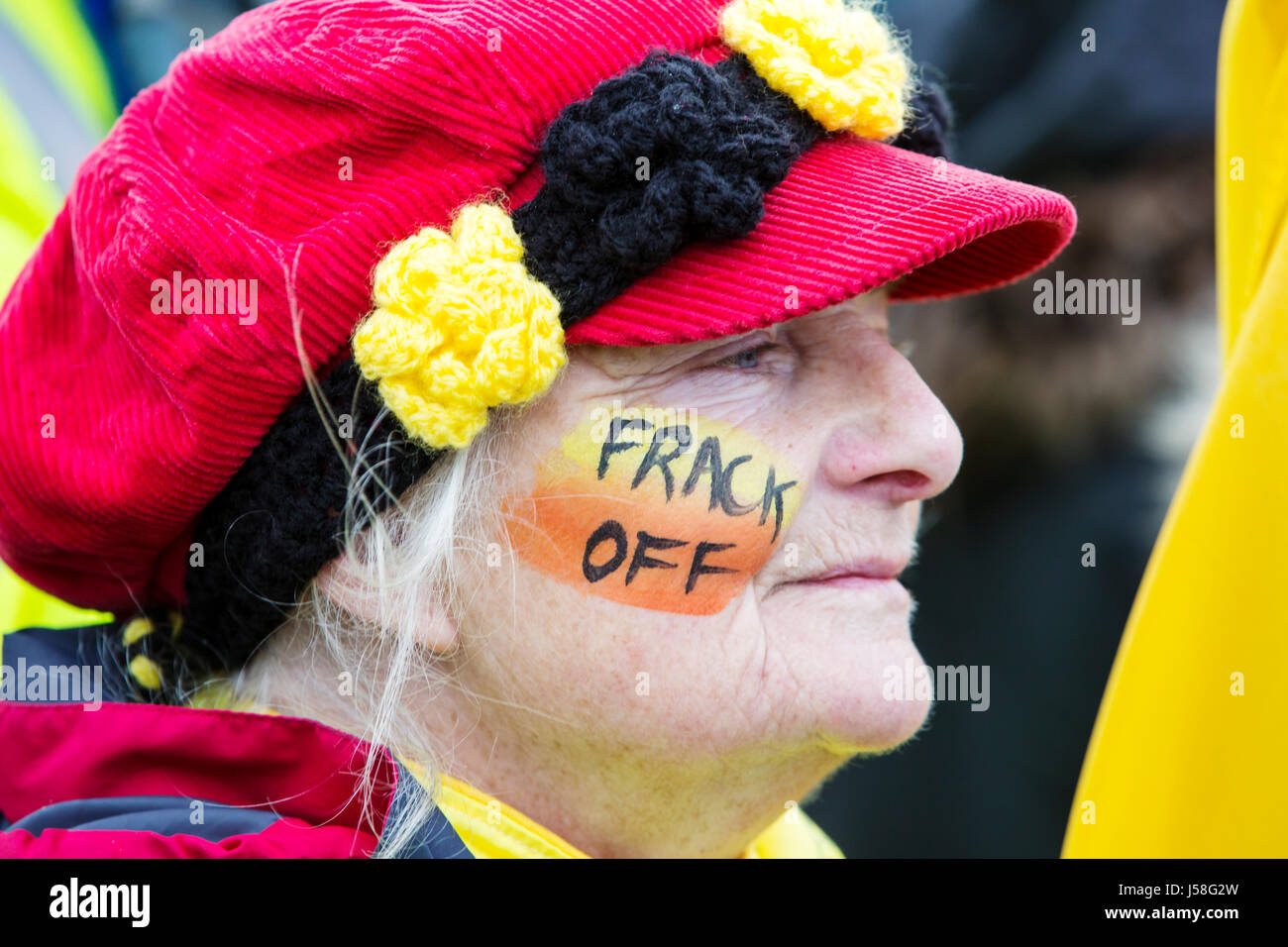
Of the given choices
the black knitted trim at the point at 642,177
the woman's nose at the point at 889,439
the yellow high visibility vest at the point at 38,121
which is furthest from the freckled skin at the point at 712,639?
the yellow high visibility vest at the point at 38,121

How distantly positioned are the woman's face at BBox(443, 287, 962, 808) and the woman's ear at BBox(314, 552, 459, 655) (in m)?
0.03

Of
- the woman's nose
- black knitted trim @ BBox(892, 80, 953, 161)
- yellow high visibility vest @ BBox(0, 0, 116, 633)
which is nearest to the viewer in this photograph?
the woman's nose

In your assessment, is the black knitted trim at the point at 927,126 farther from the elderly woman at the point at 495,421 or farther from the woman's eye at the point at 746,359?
the woman's eye at the point at 746,359

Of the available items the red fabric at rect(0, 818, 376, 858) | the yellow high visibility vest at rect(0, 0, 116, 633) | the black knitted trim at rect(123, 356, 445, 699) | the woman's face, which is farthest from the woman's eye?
the yellow high visibility vest at rect(0, 0, 116, 633)

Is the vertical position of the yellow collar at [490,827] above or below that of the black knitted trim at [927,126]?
below

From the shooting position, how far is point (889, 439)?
147 cm

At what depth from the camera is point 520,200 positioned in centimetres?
137

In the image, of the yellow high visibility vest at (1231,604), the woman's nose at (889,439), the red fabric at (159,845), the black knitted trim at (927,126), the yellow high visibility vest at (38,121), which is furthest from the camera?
the yellow high visibility vest at (38,121)

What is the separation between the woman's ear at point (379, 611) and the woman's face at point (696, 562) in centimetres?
3

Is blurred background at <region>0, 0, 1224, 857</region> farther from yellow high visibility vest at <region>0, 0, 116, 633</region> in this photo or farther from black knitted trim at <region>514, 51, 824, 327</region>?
black knitted trim at <region>514, 51, 824, 327</region>

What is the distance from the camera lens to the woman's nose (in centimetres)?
147

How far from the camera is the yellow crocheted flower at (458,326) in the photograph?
130 centimetres

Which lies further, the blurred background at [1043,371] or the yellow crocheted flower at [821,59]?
the blurred background at [1043,371]

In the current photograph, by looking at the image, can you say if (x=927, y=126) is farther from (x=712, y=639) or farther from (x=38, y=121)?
(x=38, y=121)
